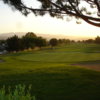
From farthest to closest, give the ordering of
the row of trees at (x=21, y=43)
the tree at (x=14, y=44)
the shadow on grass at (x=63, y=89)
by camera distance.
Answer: the row of trees at (x=21, y=43)
the tree at (x=14, y=44)
the shadow on grass at (x=63, y=89)

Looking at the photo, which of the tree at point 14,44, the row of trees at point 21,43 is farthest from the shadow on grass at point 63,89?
the row of trees at point 21,43

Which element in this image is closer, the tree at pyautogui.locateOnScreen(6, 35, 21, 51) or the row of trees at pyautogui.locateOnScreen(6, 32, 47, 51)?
the tree at pyautogui.locateOnScreen(6, 35, 21, 51)

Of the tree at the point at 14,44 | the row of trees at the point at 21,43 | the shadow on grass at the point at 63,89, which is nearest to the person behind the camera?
the shadow on grass at the point at 63,89

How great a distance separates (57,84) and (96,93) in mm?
2481

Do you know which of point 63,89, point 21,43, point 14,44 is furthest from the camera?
point 21,43

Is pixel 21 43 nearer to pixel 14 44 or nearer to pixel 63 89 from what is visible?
pixel 14 44

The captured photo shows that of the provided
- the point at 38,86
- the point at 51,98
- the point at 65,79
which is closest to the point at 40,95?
the point at 51,98

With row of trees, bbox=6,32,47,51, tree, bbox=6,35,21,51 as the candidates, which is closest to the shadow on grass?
tree, bbox=6,35,21,51

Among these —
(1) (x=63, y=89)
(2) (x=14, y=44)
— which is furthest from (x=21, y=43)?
(1) (x=63, y=89)

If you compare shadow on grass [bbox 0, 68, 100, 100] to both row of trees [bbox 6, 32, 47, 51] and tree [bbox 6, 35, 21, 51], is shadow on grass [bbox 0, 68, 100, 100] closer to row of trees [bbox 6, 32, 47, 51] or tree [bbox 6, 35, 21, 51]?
tree [bbox 6, 35, 21, 51]

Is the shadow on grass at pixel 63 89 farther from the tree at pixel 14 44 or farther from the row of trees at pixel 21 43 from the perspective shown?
the row of trees at pixel 21 43

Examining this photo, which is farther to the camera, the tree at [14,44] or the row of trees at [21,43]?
the row of trees at [21,43]

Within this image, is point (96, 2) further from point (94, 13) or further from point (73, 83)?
point (73, 83)

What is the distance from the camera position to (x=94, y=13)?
13211 mm
